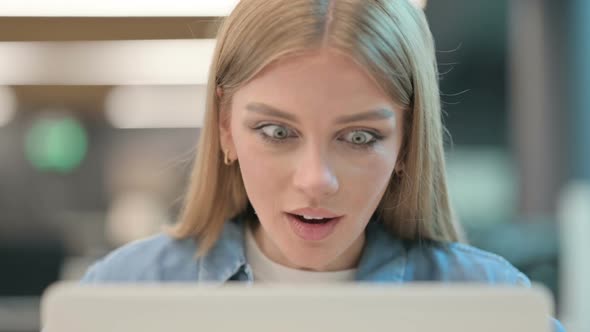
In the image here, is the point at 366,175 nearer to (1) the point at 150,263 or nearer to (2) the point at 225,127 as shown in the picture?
(2) the point at 225,127

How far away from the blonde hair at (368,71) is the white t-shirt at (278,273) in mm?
75

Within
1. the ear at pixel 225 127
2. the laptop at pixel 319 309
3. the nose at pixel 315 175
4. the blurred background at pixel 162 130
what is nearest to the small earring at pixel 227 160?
the ear at pixel 225 127

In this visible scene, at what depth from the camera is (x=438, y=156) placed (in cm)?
126

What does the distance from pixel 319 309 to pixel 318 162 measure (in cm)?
39

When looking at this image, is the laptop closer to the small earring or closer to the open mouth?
the open mouth

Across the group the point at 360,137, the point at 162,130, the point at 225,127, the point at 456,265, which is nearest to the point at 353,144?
the point at 360,137

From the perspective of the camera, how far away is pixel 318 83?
1.02m

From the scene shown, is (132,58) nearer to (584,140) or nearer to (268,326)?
(584,140)

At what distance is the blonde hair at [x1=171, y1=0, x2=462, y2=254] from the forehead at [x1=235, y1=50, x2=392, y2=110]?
1 centimetres

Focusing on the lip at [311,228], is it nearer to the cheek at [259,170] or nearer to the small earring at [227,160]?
the cheek at [259,170]

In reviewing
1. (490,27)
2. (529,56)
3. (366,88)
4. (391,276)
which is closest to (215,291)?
(366,88)

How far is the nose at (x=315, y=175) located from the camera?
0.98 metres

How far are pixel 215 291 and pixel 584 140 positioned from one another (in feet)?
15.5

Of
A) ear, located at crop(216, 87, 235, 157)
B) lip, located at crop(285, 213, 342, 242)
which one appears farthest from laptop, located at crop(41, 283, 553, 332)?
ear, located at crop(216, 87, 235, 157)
